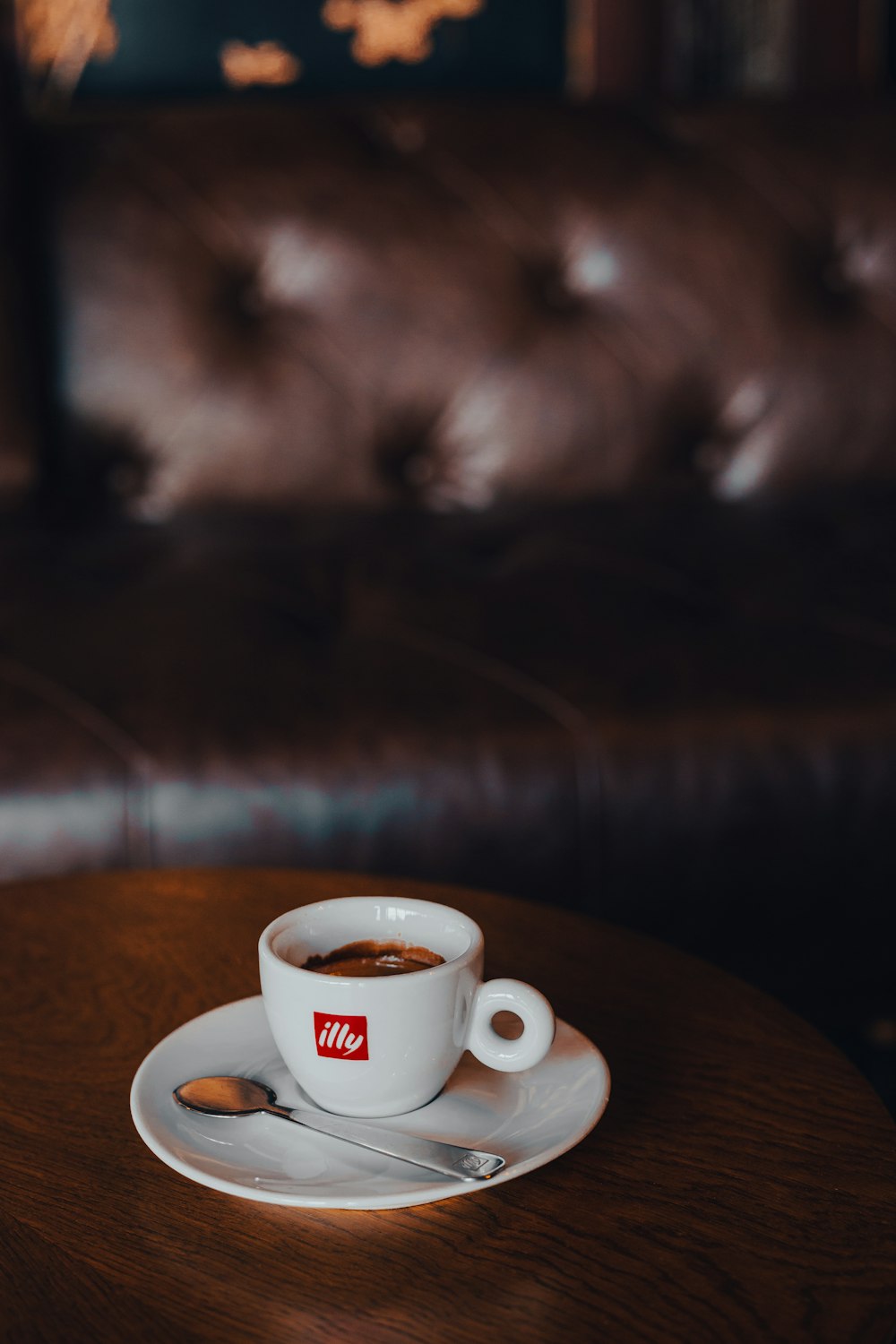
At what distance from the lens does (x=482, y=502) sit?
3.99 ft

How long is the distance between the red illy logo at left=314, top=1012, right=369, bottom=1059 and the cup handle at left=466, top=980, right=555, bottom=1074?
37 millimetres

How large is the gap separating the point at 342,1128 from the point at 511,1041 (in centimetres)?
5

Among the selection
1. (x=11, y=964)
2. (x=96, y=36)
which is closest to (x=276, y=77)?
(x=96, y=36)

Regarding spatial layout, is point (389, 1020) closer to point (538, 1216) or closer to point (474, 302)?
point (538, 1216)

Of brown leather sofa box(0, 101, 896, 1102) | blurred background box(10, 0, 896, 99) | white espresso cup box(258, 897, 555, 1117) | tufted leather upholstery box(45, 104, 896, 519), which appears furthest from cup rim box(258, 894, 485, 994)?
blurred background box(10, 0, 896, 99)

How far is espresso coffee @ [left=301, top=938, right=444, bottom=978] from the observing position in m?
0.37

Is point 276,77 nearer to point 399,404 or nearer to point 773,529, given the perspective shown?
point 399,404

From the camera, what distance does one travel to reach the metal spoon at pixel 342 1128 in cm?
31

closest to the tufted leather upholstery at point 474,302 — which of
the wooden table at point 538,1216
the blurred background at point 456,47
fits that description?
the blurred background at point 456,47

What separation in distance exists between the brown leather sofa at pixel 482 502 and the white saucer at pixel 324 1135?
344 mm

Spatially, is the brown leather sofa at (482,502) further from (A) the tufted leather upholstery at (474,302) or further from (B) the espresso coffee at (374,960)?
(B) the espresso coffee at (374,960)

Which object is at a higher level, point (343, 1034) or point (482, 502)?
point (343, 1034)

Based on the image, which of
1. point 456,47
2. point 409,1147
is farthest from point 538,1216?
point 456,47

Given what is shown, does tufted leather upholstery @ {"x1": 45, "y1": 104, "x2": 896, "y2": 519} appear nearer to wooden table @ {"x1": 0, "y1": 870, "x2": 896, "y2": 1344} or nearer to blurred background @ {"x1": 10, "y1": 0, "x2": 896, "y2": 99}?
blurred background @ {"x1": 10, "y1": 0, "x2": 896, "y2": 99}
